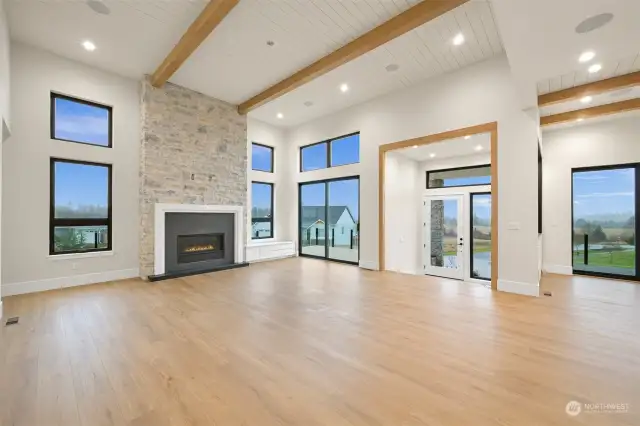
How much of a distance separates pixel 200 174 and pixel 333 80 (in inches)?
146

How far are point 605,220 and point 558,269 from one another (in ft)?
4.80

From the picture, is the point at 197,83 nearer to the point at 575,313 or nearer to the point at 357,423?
the point at 357,423

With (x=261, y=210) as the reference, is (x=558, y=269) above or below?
below

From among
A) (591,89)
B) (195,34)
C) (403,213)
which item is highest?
(195,34)

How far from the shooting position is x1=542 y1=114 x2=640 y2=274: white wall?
5.73m

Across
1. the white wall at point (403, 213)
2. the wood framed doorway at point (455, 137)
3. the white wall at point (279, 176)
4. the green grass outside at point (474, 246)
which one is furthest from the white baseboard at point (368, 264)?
the white wall at point (279, 176)

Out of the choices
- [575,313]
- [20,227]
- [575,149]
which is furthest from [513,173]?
[20,227]

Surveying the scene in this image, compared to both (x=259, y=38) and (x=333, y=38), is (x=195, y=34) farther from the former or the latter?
(x=333, y=38)

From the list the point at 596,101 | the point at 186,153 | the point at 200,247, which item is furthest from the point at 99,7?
the point at 596,101

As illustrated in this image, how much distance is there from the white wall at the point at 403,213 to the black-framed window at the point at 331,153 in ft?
3.31

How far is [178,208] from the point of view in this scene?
599cm

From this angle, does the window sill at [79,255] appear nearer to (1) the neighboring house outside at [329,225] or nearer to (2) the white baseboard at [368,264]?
(1) the neighboring house outside at [329,225]

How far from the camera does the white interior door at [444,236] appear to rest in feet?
24.5

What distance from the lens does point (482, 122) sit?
16.1ft
